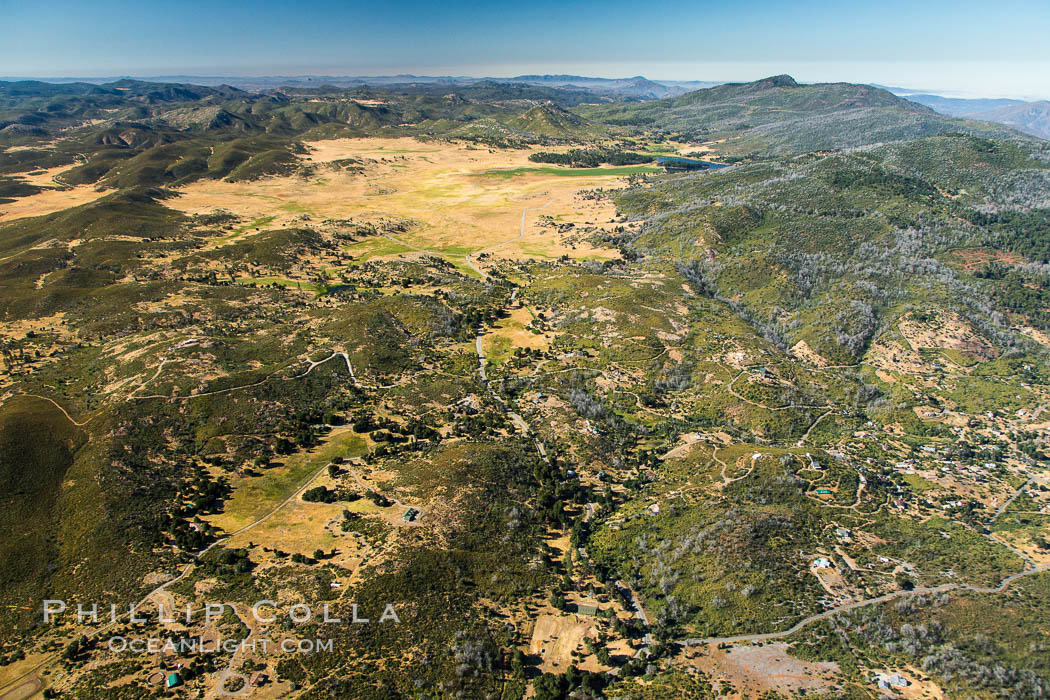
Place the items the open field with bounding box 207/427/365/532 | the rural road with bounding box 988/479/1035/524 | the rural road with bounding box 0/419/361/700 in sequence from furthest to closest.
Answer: the rural road with bounding box 988/479/1035/524
the open field with bounding box 207/427/365/532
the rural road with bounding box 0/419/361/700

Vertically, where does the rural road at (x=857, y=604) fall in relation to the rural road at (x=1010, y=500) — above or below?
below

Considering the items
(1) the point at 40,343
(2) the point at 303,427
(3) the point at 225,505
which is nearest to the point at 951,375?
(2) the point at 303,427

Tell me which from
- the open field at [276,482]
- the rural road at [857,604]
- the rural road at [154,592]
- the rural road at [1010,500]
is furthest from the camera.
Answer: the rural road at [1010,500]

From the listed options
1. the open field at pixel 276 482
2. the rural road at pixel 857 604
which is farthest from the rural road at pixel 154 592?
the rural road at pixel 857 604

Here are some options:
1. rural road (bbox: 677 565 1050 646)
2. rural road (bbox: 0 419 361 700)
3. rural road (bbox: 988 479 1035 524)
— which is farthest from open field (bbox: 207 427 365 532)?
rural road (bbox: 988 479 1035 524)

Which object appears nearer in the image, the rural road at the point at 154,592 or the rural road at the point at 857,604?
the rural road at the point at 154,592

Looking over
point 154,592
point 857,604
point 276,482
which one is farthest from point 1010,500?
point 154,592

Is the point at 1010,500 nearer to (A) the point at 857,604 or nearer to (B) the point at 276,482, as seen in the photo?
(A) the point at 857,604

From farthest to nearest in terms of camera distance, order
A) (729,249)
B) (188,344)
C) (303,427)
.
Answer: (729,249) → (188,344) → (303,427)

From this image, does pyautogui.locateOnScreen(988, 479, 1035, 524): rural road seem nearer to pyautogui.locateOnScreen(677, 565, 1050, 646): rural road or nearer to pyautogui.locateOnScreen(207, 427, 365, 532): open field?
pyautogui.locateOnScreen(677, 565, 1050, 646): rural road

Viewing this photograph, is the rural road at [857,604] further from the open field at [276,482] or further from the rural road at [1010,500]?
the open field at [276,482]

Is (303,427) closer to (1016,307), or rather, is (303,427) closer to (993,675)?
(993,675)
